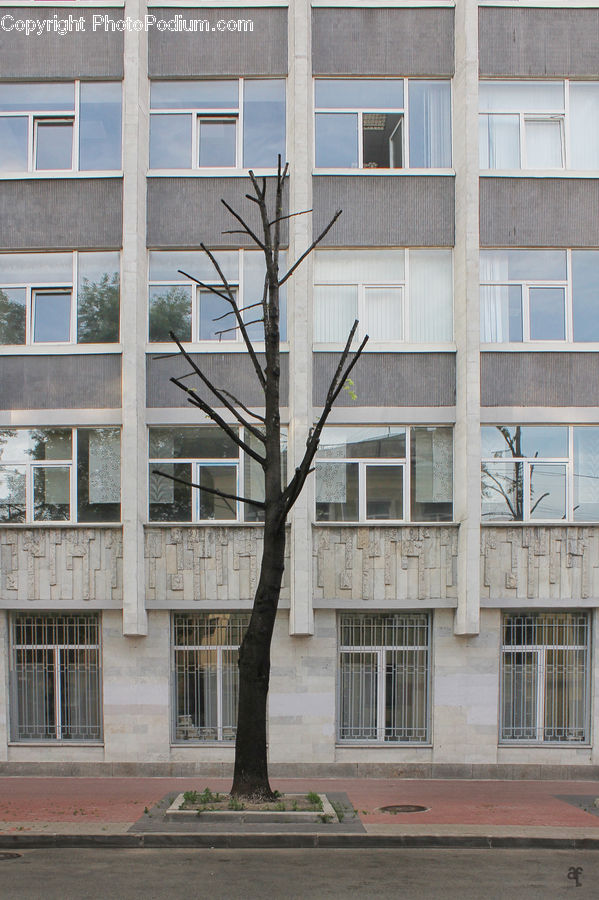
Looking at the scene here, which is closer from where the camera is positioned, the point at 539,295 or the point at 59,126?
the point at 539,295

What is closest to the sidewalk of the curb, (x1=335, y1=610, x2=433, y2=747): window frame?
the curb

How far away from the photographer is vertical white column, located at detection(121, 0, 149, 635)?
1742 cm

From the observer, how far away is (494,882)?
1065cm

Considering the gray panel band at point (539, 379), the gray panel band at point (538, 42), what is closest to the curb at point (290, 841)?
the gray panel band at point (539, 379)

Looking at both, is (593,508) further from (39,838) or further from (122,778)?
(39,838)

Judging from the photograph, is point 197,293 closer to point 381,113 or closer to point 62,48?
point 381,113

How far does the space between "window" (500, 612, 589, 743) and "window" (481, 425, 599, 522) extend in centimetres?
176

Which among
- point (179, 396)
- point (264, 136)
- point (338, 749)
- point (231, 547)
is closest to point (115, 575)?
point (231, 547)

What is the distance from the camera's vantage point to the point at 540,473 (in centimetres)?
1803

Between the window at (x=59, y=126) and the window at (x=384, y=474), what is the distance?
632 centimetres

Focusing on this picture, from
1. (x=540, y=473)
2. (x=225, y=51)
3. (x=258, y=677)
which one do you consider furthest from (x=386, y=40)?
(x=258, y=677)

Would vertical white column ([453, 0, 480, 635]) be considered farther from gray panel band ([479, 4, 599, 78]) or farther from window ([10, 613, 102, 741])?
window ([10, 613, 102, 741])

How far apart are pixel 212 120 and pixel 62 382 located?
530cm

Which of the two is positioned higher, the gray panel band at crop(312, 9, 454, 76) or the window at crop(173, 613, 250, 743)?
the gray panel band at crop(312, 9, 454, 76)
